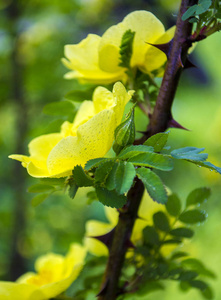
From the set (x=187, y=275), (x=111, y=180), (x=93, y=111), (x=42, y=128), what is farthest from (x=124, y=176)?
(x=42, y=128)

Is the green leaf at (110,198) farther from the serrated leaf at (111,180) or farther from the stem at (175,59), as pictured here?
the stem at (175,59)

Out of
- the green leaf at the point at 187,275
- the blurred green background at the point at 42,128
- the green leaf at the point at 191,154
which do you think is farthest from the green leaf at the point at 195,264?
the blurred green background at the point at 42,128

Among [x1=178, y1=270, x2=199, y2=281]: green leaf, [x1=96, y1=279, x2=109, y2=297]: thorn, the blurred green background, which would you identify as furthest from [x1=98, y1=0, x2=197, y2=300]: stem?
the blurred green background

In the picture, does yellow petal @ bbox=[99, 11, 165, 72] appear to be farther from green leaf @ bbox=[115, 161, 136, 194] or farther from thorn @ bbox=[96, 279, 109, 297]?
thorn @ bbox=[96, 279, 109, 297]

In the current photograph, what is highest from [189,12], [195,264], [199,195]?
[189,12]

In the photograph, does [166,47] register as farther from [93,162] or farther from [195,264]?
[195,264]

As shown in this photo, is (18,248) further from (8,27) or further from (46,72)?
(8,27)

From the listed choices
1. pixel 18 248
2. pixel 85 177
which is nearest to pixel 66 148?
pixel 85 177
